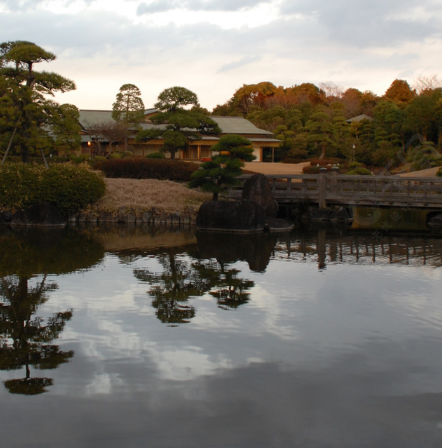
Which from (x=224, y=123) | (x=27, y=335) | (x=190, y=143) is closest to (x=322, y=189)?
(x=27, y=335)

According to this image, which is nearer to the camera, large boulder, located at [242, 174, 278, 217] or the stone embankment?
large boulder, located at [242, 174, 278, 217]

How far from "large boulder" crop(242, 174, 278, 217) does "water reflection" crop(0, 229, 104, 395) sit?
6.79m

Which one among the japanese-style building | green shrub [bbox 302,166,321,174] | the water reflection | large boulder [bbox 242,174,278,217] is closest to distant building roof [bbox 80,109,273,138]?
the japanese-style building

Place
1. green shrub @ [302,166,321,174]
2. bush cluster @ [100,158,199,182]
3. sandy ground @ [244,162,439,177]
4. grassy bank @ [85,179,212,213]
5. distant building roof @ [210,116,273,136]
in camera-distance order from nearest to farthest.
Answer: grassy bank @ [85,179,212,213], bush cluster @ [100,158,199,182], sandy ground @ [244,162,439,177], green shrub @ [302,166,321,174], distant building roof @ [210,116,273,136]

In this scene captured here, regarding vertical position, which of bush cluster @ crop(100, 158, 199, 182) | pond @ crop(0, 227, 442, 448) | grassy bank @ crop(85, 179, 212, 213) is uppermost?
bush cluster @ crop(100, 158, 199, 182)

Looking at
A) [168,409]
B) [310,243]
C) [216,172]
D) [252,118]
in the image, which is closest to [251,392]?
[168,409]

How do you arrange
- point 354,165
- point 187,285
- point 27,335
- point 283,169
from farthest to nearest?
point 283,169
point 354,165
point 187,285
point 27,335

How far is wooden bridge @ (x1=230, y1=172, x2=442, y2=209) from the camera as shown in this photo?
19.4 meters

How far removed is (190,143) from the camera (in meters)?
39.6

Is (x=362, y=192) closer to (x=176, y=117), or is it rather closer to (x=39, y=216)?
(x=39, y=216)

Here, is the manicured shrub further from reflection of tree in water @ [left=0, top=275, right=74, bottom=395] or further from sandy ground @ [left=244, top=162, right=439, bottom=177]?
sandy ground @ [left=244, top=162, right=439, bottom=177]

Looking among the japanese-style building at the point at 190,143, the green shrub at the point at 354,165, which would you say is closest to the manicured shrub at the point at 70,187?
the japanese-style building at the point at 190,143

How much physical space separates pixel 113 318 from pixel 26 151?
1722cm

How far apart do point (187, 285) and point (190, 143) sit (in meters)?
30.5
